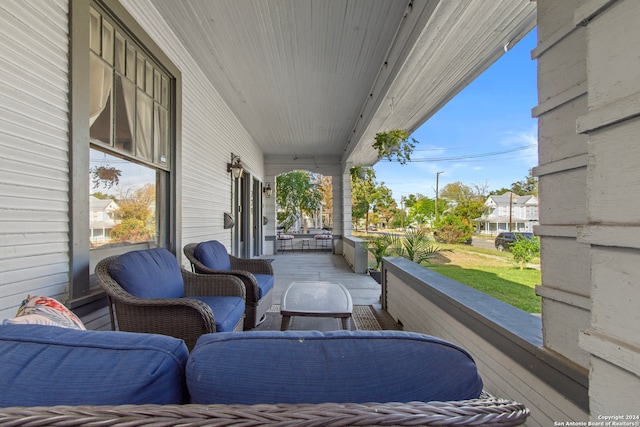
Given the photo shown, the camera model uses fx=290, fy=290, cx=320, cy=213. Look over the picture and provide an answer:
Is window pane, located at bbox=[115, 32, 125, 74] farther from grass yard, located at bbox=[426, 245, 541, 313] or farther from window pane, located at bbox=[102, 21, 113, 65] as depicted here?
grass yard, located at bbox=[426, 245, 541, 313]

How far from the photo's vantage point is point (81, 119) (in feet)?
5.88

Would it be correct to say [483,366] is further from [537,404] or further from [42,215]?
[42,215]

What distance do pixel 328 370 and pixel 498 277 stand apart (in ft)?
7.20

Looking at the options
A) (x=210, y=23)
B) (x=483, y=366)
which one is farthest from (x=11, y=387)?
(x=210, y=23)

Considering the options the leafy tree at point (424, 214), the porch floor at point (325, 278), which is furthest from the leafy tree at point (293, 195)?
the leafy tree at point (424, 214)

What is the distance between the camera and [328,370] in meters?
0.58

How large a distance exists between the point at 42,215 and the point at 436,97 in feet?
13.6

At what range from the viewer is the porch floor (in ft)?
10.1

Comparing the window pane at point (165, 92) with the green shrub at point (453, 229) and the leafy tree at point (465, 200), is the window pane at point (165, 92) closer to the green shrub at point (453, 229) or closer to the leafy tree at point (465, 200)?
the green shrub at point (453, 229)

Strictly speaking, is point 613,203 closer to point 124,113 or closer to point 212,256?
point 124,113

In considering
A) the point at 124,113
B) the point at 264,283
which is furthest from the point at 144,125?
the point at 264,283

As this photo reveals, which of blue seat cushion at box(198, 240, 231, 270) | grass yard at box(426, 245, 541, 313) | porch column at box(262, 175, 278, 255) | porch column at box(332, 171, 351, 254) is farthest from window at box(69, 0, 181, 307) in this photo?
porch column at box(332, 171, 351, 254)

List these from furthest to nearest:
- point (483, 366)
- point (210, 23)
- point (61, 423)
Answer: point (210, 23) → point (483, 366) → point (61, 423)

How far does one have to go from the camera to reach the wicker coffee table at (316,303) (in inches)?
89.4
